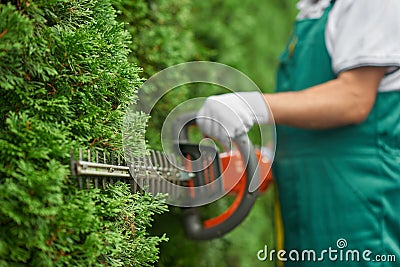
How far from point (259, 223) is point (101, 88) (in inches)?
63.8

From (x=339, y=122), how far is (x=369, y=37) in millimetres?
196

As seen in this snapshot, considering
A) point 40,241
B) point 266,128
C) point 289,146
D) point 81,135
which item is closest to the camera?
point 40,241

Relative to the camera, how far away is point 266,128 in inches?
54.1

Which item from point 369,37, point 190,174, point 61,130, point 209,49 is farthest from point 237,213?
point 209,49

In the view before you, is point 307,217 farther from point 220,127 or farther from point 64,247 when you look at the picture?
point 64,247

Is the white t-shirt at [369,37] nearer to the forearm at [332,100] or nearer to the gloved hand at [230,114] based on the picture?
the forearm at [332,100]

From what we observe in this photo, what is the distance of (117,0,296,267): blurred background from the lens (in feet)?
4.88

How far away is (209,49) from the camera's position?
7.33 ft

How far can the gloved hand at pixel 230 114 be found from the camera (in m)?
1.20

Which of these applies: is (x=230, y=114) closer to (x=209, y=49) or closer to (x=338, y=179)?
(x=338, y=179)

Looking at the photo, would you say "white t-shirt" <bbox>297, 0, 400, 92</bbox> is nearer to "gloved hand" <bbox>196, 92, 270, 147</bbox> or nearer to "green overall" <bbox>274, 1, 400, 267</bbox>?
"green overall" <bbox>274, 1, 400, 267</bbox>

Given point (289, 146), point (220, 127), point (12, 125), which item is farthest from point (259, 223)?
point (12, 125)

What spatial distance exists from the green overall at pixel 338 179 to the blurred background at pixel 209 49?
0.32 metres

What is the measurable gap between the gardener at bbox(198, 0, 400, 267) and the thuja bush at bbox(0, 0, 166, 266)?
1.11 feet
